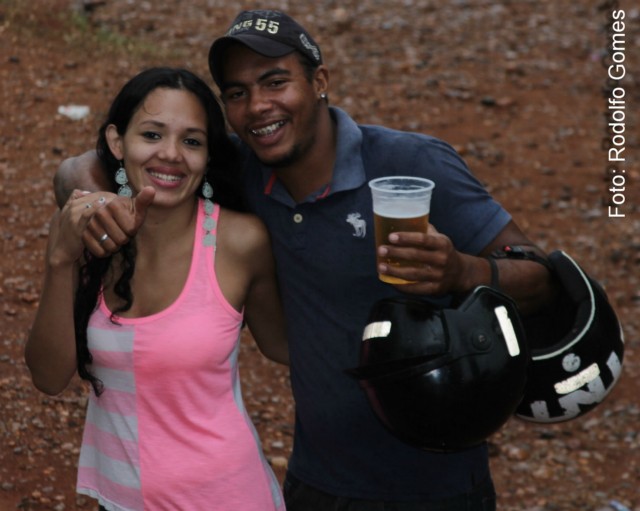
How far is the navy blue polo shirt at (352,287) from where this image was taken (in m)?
3.74

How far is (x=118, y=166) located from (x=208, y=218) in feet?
1.43

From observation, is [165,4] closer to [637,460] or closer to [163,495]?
[637,460]

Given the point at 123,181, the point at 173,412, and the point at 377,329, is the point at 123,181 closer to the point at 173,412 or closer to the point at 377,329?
the point at 173,412

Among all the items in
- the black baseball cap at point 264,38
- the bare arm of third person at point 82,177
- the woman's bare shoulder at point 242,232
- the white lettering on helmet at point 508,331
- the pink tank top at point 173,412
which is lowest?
the pink tank top at point 173,412

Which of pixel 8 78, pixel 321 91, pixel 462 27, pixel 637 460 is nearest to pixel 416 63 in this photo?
pixel 462 27

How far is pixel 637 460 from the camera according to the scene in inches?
297

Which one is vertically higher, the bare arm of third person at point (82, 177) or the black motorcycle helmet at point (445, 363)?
the bare arm of third person at point (82, 177)

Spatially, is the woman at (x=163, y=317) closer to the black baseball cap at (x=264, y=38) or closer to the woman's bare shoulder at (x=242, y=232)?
the woman's bare shoulder at (x=242, y=232)

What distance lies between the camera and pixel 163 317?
3652mm

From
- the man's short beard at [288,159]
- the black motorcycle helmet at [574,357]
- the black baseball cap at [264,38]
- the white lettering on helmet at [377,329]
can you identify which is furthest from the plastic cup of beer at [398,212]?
the black baseball cap at [264,38]

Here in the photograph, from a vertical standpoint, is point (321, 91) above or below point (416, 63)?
above

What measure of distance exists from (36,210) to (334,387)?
19.6 feet

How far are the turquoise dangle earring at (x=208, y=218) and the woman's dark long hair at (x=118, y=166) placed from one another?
50 mm

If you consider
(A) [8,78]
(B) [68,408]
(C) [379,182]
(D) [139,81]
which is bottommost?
(B) [68,408]
